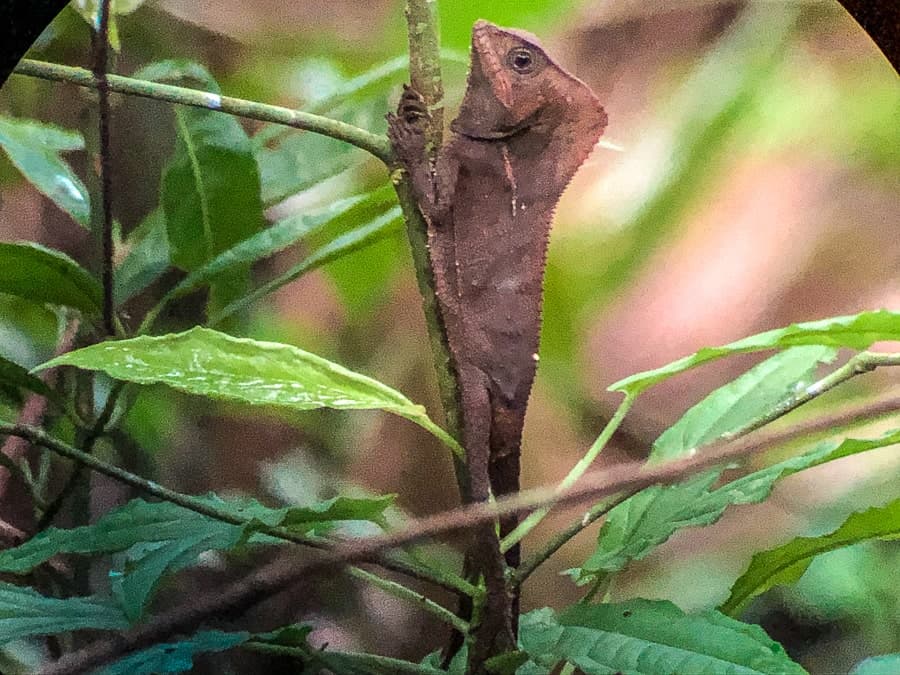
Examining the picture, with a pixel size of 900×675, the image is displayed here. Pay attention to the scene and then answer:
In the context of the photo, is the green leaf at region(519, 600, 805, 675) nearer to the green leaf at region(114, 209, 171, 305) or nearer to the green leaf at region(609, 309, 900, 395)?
the green leaf at region(609, 309, 900, 395)

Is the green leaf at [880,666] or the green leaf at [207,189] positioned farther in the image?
the green leaf at [207,189]

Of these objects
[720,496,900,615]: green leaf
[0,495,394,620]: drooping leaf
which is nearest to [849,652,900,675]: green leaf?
[720,496,900,615]: green leaf

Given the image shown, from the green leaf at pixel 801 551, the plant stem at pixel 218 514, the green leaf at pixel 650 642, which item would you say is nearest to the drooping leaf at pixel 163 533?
the plant stem at pixel 218 514

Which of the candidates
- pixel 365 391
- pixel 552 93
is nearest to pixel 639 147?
pixel 552 93

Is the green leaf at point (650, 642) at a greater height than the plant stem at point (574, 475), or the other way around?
the plant stem at point (574, 475)

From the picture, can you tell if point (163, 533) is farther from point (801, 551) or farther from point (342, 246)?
point (801, 551)

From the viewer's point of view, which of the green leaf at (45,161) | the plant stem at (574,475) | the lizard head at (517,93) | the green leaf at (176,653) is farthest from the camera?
the green leaf at (45,161)

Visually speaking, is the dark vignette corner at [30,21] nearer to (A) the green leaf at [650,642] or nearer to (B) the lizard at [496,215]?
(B) the lizard at [496,215]
